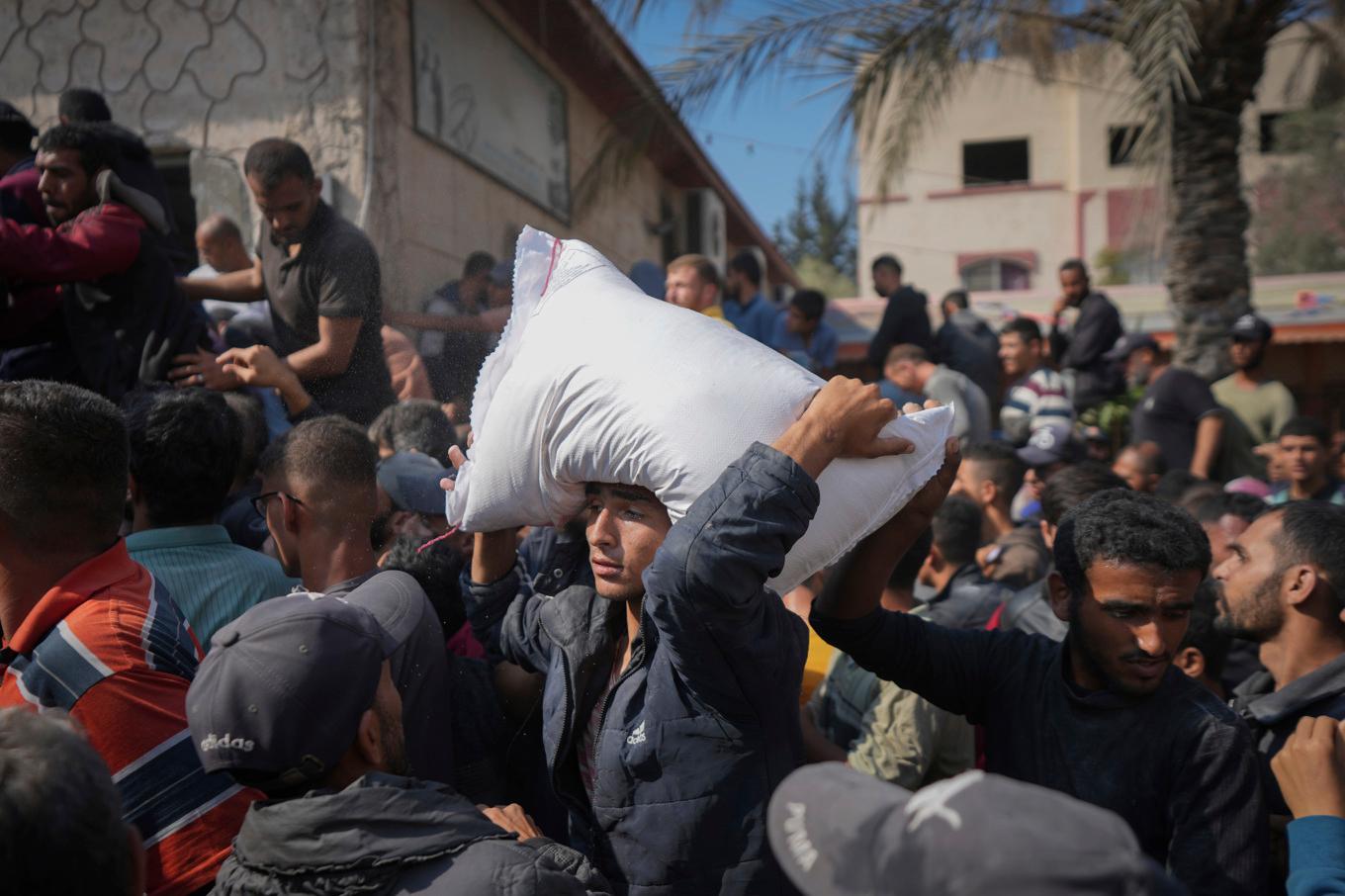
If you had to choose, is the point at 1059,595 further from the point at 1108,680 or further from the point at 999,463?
the point at 999,463

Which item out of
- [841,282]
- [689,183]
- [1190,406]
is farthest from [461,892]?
[841,282]

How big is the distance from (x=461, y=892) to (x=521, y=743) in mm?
1100

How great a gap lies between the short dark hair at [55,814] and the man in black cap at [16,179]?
3.32 m

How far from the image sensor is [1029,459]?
633 centimetres

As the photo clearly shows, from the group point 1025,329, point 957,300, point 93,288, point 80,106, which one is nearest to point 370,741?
point 93,288

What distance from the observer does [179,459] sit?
2846 millimetres

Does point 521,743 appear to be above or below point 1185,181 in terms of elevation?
below

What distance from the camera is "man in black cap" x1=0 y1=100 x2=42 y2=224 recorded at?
4.13 metres

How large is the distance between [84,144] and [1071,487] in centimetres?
356

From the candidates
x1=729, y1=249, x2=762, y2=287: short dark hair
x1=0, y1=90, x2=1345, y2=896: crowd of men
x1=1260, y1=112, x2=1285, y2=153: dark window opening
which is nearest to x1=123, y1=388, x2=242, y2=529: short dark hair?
x1=0, y1=90, x2=1345, y2=896: crowd of men

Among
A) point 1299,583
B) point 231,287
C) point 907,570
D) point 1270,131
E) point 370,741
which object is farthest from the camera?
point 1270,131

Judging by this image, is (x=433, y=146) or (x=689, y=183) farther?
(x=689, y=183)

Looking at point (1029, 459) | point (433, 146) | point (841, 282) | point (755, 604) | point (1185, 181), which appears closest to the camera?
point (755, 604)

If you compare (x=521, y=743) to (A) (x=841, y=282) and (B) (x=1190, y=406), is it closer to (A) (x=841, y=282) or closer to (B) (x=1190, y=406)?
(B) (x=1190, y=406)
